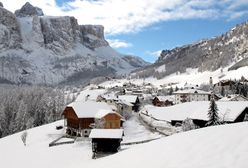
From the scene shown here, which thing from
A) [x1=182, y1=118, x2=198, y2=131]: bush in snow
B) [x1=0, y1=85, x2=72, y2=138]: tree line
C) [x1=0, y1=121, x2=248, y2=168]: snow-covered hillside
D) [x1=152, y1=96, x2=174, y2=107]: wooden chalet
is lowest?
[x1=0, y1=85, x2=72, y2=138]: tree line

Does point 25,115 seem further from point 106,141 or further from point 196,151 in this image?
point 196,151

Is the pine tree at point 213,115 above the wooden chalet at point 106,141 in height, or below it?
above

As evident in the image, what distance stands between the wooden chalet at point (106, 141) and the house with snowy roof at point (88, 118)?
1868 centimetres

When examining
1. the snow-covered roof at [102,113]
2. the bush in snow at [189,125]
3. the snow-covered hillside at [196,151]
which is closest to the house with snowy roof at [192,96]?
the snow-covered roof at [102,113]

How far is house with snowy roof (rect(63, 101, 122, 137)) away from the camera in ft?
228

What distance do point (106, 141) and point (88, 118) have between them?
79.7 ft

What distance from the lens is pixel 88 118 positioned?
73.3 metres

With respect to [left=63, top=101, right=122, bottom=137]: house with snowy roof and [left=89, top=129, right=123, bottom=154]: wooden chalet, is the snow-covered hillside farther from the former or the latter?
[left=63, top=101, right=122, bottom=137]: house with snowy roof

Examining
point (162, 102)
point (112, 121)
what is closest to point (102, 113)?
point (112, 121)

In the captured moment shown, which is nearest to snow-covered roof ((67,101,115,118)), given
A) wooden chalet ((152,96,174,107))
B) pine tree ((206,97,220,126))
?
pine tree ((206,97,220,126))

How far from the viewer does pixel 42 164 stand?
47.7 metres

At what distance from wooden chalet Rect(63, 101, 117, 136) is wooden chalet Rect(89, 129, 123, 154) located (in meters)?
20.1

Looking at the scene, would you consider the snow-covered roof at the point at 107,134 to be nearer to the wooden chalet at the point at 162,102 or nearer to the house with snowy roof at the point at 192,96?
the wooden chalet at the point at 162,102

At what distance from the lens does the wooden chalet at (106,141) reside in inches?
1908
